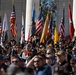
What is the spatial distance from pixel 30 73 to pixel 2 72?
1.67 ft

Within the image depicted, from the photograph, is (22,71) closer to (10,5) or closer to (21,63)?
(21,63)

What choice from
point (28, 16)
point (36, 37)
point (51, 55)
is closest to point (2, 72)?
point (51, 55)

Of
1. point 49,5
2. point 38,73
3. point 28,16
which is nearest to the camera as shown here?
point 38,73

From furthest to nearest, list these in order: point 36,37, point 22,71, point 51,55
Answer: point 36,37
point 51,55
point 22,71

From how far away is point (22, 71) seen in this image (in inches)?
224

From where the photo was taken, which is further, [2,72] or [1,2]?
[1,2]

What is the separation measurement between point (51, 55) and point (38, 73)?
2.22m

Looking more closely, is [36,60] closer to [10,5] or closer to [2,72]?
[2,72]

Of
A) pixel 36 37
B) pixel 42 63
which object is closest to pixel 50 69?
pixel 42 63

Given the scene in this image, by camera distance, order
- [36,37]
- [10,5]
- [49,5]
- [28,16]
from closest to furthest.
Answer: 1. [36,37]
2. [28,16]
3. [10,5]
4. [49,5]

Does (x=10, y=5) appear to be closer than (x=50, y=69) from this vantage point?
No

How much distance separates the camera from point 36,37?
24.7 meters

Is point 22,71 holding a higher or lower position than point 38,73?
higher

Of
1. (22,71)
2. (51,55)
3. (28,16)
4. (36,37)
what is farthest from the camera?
(28,16)
